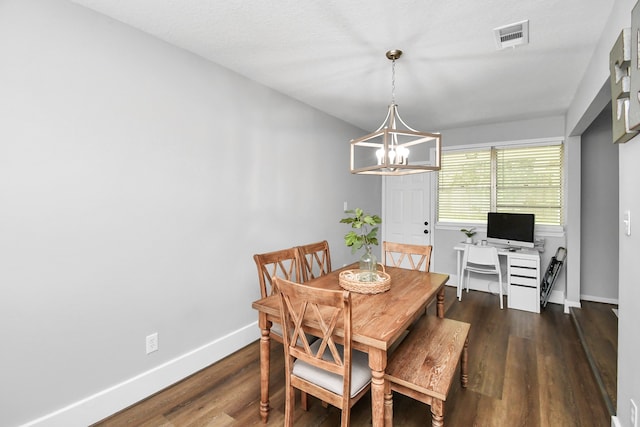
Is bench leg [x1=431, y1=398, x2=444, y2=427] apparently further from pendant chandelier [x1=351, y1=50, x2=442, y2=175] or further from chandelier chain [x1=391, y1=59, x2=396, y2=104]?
chandelier chain [x1=391, y1=59, x2=396, y2=104]

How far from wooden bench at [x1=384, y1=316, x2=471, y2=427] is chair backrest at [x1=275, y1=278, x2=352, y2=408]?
280 millimetres

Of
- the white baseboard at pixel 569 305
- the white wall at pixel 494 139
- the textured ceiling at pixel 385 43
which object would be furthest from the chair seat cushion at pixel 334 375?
the white wall at pixel 494 139

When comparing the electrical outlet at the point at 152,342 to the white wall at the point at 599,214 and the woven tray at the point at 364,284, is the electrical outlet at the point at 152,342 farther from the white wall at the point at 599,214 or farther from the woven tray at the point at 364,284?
the white wall at the point at 599,214

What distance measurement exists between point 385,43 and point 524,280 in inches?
130

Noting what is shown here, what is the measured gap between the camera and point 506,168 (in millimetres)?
4289

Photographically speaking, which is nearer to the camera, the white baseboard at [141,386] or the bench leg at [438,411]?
the bench leg at [438,411]

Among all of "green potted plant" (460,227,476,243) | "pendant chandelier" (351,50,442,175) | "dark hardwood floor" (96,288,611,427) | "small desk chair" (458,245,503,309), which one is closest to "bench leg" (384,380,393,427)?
"dark hardwood floor" (96,288,611,427)

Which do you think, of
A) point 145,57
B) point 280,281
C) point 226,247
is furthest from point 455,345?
point 145,57

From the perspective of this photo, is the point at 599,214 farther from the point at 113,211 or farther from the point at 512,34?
the point at 113,211

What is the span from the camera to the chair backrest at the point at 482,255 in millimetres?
3889

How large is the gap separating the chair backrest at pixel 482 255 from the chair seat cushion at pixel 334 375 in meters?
2.94

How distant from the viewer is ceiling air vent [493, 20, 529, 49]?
1.97 m

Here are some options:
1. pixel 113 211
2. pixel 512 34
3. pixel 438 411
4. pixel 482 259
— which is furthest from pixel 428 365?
pixel 482 259

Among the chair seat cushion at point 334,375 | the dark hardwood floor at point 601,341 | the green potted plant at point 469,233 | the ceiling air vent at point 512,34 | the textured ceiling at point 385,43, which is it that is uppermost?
the textured ceiling at point 385,43
